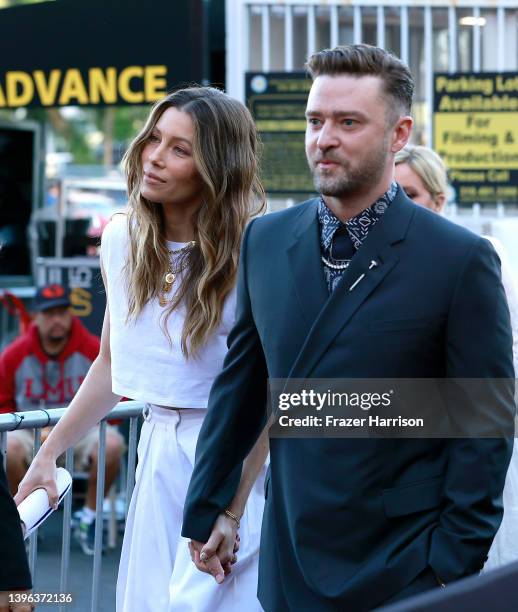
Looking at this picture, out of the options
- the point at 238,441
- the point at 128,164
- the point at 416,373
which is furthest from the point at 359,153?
the point at 128,164

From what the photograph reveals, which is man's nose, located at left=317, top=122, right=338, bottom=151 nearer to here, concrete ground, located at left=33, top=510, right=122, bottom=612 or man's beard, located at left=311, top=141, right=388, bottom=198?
man's beard, located at left=311, top=141, right=388, bottom=198

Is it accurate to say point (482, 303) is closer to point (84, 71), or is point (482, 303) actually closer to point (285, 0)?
point (84, 71)

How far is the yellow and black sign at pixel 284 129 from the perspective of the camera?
8109mm

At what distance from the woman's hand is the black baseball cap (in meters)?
4.80

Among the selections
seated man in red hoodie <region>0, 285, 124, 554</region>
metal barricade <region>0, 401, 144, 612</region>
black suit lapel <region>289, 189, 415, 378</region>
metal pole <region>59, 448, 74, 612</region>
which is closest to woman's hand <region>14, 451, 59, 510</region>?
metal barricade <region>0, 401, 144, 612</region>

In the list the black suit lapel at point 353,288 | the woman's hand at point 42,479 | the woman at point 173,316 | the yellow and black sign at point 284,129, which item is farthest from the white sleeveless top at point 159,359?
the yellow and black sign at point 284,129

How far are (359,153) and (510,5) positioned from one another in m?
6.23

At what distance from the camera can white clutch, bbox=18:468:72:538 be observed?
3297mm

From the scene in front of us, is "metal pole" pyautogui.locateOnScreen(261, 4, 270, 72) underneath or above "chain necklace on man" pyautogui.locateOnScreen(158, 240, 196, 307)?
above

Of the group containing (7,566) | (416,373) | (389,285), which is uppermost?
(389,285)

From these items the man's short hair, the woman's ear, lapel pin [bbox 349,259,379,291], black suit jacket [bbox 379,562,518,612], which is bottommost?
black suit jacket [bbox 379,562,518,612]

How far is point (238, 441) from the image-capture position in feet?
9.75

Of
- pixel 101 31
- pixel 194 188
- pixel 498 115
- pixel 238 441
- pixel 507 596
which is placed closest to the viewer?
pixel 507 596

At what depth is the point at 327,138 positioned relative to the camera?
270cm
